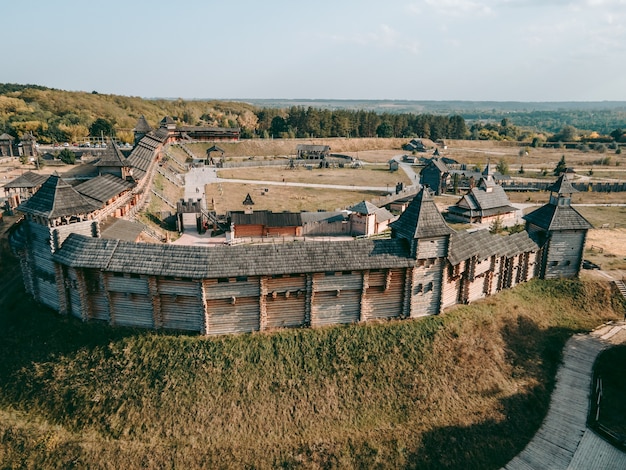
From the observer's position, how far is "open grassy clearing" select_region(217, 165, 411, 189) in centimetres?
7831

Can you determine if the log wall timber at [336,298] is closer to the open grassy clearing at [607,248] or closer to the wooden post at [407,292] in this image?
the wooden post at [407,292]

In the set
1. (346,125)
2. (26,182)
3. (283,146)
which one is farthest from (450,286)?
(346,125)

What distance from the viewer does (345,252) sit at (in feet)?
83.0

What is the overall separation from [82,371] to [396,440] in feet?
54.8

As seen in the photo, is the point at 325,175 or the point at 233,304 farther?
the point at 325,175

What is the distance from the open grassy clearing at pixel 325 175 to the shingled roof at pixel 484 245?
43.9 m

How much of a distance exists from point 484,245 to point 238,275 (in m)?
17.3

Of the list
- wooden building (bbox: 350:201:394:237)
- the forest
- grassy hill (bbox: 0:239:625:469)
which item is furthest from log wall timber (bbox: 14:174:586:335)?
the forest

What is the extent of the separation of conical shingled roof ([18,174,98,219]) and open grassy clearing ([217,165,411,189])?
1947 inches

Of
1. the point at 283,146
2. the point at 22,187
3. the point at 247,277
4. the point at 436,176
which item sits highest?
the point at 22,187

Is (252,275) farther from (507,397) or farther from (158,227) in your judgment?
(158,227)

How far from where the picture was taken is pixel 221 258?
23812 millimetres

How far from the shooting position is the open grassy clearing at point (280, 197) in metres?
55.2

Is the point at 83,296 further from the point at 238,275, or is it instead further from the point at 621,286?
the point at 621,286
